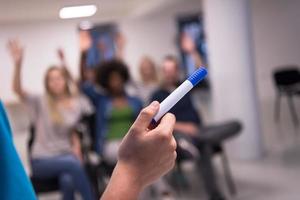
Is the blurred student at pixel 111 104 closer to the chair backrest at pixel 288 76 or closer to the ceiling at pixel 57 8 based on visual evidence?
the ceiling at pixel 57 8

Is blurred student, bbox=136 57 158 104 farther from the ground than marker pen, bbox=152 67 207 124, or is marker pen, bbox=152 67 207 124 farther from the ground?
marker pen, bbox=152 67 207 124

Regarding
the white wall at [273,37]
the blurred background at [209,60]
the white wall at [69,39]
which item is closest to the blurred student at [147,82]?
the blurred background at [209,60]

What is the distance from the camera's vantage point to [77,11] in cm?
534

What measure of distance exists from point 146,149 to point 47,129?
2.77 m

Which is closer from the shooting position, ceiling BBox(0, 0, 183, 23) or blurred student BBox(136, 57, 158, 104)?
blurred student BBox(136, 57, 158, 104)

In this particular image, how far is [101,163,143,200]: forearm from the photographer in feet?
1.99

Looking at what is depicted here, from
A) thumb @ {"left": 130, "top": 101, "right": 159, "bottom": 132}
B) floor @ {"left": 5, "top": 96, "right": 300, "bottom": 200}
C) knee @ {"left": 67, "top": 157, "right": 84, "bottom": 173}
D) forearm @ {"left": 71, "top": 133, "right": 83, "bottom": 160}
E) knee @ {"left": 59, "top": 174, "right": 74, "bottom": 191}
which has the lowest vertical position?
floor @ {"left": 5, "top": 96, "right": 300, "bottom": 200}

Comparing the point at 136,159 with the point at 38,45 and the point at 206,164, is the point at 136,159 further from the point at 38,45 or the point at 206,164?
the point at 38,45

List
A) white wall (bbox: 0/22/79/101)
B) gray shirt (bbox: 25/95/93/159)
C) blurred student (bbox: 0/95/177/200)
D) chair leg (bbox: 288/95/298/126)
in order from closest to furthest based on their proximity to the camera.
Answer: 1. blurred student (bbox: 0/95/177/200)
2. gray shirt (bbox: 25/95/93/159)
3. chair leg (bbox: 288/95/298/126)
4. white wall (bbox: 0/22/79/101)

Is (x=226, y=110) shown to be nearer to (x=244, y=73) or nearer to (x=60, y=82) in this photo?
(x=244, y=73)

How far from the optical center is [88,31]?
632 cm

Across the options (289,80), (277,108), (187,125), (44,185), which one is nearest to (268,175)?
(187,125)

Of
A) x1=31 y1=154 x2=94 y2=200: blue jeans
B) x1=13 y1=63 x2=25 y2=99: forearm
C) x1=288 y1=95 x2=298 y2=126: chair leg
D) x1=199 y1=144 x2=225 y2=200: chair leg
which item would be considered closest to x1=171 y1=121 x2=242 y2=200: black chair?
x1=199 y1=144 x2=225 y2=200: chair leg

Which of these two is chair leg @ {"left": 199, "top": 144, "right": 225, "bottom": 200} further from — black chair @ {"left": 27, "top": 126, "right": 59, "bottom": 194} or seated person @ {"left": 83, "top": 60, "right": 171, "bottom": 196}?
black chair @ {"left": 27, "top": 126, "right": 59, "bottom": 194}
